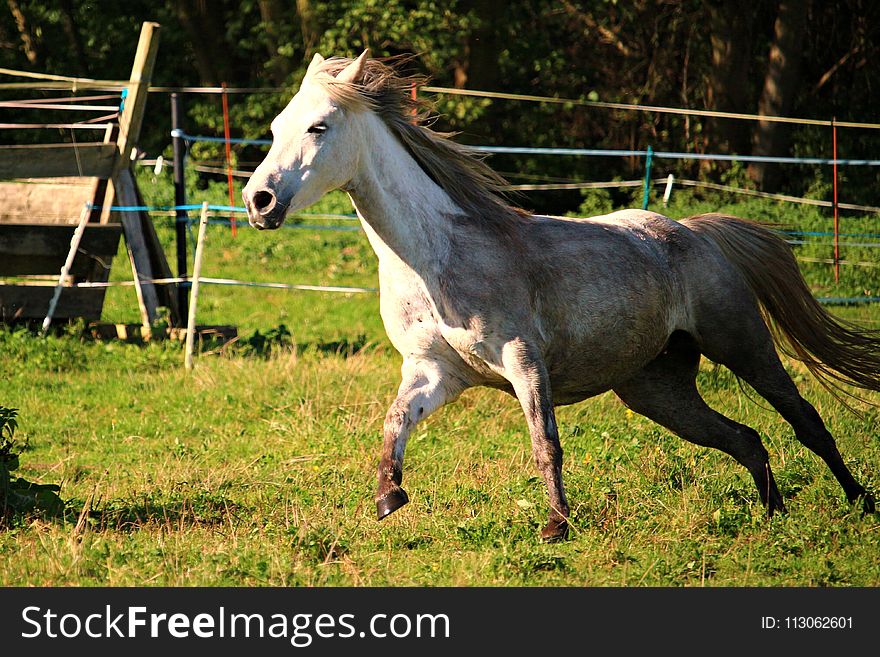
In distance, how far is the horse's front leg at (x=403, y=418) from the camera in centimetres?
481

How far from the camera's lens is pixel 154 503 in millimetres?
5719

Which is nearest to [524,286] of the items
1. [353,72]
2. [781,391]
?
[353,72]

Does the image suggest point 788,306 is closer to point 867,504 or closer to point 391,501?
point 867,504

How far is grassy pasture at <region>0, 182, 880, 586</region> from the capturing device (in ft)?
15.1

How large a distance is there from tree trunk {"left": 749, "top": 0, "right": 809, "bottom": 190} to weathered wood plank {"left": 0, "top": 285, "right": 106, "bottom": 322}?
11.8m

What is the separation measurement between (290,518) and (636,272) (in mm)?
2103

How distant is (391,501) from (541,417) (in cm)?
76

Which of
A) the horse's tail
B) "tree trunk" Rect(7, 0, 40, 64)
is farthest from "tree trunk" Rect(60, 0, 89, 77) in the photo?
the horse's tail

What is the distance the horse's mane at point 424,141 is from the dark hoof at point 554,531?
1.39 meters

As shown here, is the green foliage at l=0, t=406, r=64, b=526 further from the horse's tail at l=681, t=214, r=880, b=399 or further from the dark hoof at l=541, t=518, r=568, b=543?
the horse's tail at l=681, t=214, r=880, b=399

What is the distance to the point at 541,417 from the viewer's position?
487 cm

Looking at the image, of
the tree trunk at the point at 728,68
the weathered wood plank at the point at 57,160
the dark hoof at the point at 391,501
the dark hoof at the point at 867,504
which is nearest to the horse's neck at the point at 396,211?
the dark hoof at the point at 391,501

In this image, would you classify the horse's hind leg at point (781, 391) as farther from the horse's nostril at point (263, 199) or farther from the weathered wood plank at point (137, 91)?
the weathered wood plank at point (137, 91)

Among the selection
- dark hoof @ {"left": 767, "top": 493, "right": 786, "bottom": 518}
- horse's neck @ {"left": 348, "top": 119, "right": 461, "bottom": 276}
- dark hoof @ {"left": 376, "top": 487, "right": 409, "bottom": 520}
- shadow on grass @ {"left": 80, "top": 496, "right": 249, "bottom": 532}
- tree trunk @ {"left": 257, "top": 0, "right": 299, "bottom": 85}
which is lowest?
Answer: dark hoof @ {"left": 767, "top": 493, "right": 786, "bottom": 518}
